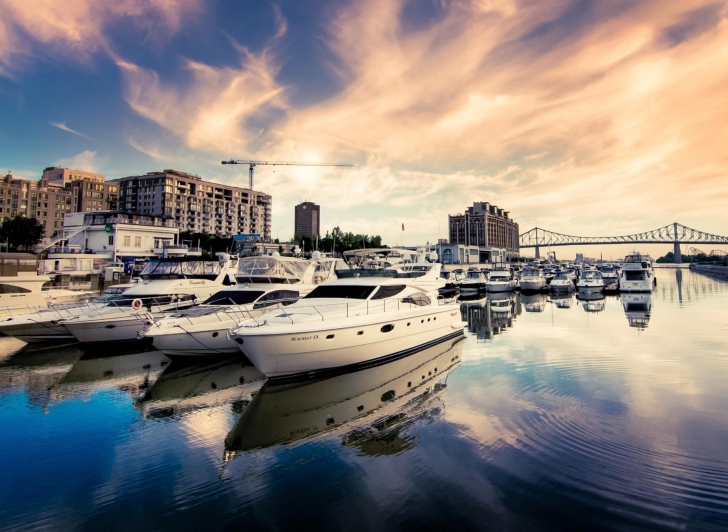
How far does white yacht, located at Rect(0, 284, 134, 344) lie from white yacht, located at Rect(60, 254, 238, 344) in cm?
82

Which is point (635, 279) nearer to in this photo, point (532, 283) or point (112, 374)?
point (532, 283)

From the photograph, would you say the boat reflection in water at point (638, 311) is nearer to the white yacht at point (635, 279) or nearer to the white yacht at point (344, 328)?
the white yacht at point (635, 279)

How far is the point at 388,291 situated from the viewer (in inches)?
558

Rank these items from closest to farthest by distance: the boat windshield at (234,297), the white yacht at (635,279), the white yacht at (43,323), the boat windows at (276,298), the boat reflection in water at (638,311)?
the boat windshield at (234,297) < the boat windows at (276,298) < the white yacht at (43,323) < the boat reflection in water at (638,311) < the white yacht at (635,279)

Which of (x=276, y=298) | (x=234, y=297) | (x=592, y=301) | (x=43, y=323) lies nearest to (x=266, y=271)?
(x=276, y=298)

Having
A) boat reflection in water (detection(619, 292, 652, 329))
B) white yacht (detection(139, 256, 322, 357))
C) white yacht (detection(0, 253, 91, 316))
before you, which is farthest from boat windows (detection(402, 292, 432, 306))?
white yacht (detection(0, 253, 91, 316))

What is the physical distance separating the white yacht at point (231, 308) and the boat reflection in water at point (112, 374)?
3.08ft

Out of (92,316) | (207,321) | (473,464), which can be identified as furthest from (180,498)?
(92,316)

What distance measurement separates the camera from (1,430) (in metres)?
8.33

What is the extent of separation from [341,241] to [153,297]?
74768mm

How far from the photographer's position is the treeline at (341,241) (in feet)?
301

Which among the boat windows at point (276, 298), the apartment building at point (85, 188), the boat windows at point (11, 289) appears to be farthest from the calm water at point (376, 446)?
the apartment building at point (85, 188)

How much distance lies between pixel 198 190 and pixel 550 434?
390ft

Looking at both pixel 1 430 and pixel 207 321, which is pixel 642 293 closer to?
pixel 207 321
